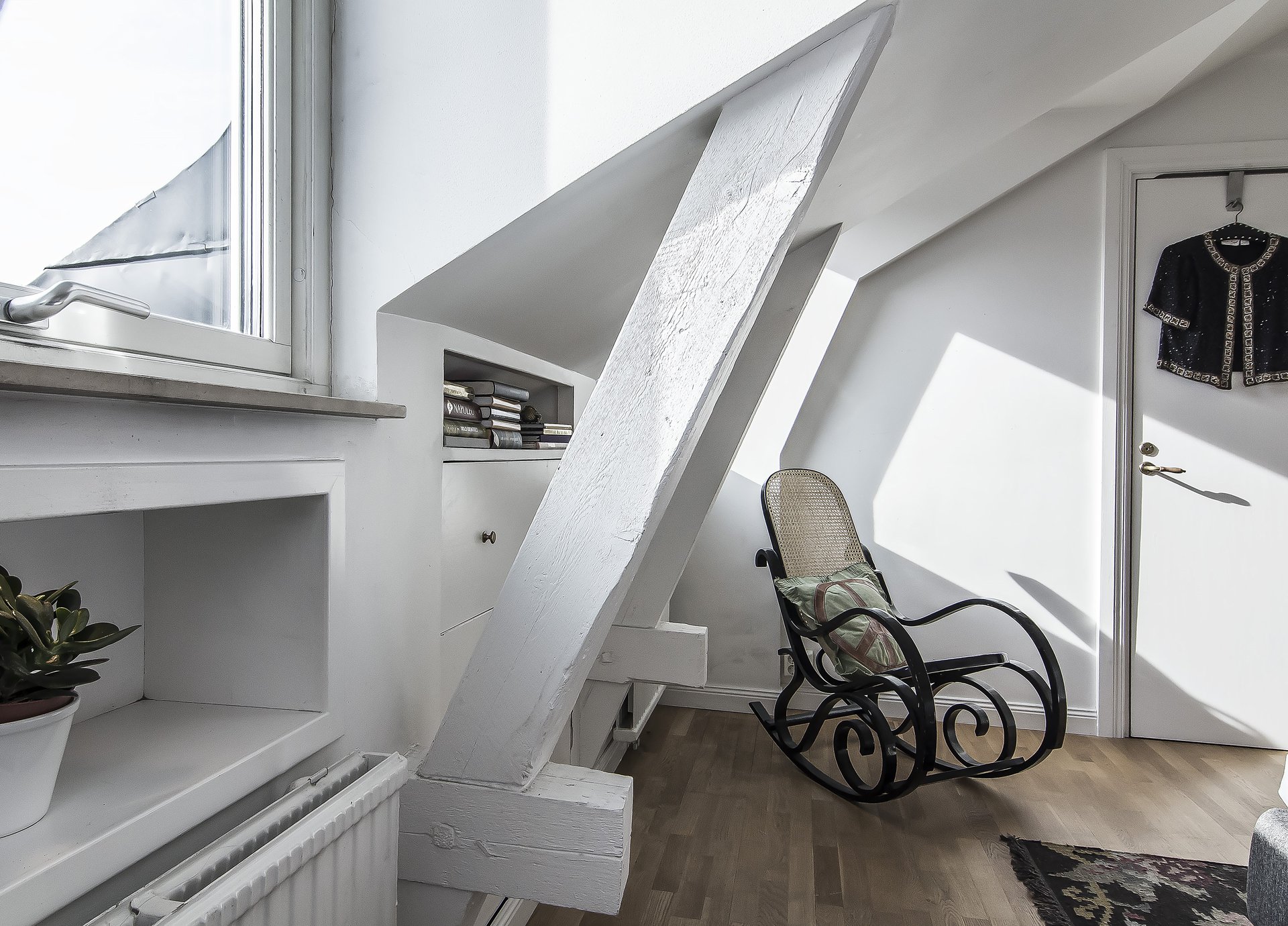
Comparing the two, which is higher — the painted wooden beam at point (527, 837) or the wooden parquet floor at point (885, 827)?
the painted wooden beam at point (527, 837)

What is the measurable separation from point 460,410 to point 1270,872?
160 cm

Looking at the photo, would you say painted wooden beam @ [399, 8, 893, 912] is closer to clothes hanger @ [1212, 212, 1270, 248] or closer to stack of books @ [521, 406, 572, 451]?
stack of books @ [521, 406, 572, 451]

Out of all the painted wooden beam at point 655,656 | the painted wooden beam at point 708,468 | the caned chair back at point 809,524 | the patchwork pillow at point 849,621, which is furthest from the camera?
the caned chair back at point 809,524

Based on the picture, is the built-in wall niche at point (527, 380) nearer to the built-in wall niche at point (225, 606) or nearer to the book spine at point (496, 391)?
the book spine at point (496, 391)

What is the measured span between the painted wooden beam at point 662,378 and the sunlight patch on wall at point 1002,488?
215 cm

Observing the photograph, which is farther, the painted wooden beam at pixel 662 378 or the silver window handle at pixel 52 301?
the painted wooden beam at pixel 662 378

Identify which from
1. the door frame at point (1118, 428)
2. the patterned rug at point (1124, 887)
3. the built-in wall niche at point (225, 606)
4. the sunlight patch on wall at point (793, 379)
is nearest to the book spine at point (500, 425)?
the built-in wall niche at point (225, 606)

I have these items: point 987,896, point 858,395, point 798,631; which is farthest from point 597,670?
point 858,395

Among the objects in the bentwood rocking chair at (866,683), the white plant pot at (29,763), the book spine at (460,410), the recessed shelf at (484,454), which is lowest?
the bentwood rocking chair at (866,683)

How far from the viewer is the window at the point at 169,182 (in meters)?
0.77

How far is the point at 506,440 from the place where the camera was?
1.78 meters

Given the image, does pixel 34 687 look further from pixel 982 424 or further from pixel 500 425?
pixel 982 424

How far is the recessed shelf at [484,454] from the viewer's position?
1468 mm

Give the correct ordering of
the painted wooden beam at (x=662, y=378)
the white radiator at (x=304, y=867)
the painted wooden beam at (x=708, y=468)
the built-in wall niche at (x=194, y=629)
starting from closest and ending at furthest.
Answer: the white radiator at (x=304, y=867)
the built-in wall niche at (x=194, y=629)
the painted wooden beam at (x=662, y=378)
the painted wooden beam at (x=708, y=468)
